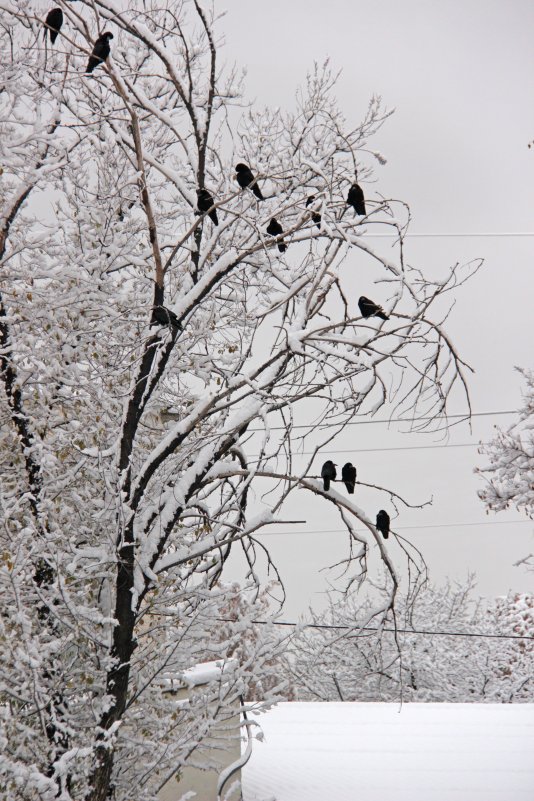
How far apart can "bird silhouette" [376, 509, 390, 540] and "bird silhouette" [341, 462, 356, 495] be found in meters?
0.22

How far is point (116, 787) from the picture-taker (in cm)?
621

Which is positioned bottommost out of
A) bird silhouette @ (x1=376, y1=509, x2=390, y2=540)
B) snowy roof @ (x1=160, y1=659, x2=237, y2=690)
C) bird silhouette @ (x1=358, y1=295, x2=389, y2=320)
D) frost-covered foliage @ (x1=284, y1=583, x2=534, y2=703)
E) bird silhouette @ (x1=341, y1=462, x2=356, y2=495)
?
frost-covered foliage @ (x1=284, y1=583, x2=534, y2=703)

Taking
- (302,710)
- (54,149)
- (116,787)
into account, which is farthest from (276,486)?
(302,710)

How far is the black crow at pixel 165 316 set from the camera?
17.4ft

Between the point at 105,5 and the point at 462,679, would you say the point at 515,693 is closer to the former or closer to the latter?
the point at 462,679

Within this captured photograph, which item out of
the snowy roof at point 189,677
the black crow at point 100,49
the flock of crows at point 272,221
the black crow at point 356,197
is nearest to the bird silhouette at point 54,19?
the flock of crows at point 272,221

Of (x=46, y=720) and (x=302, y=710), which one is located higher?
(x=46, y=720)

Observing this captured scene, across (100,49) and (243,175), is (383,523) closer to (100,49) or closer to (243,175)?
(243,175)

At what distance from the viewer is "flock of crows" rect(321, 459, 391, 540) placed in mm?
5477

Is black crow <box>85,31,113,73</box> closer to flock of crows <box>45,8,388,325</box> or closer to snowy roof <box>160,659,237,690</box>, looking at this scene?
flock of crows <box>45,8,388,325</box>

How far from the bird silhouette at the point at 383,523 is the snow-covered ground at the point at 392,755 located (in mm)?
3613

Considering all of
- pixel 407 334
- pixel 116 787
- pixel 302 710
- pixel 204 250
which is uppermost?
pixel 204 250

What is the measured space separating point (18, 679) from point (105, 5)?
4.22m

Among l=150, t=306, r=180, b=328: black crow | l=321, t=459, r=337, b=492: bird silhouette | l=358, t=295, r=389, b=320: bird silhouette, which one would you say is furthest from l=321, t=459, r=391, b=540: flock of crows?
l=150, t=306, r=180, b=328: black crow
